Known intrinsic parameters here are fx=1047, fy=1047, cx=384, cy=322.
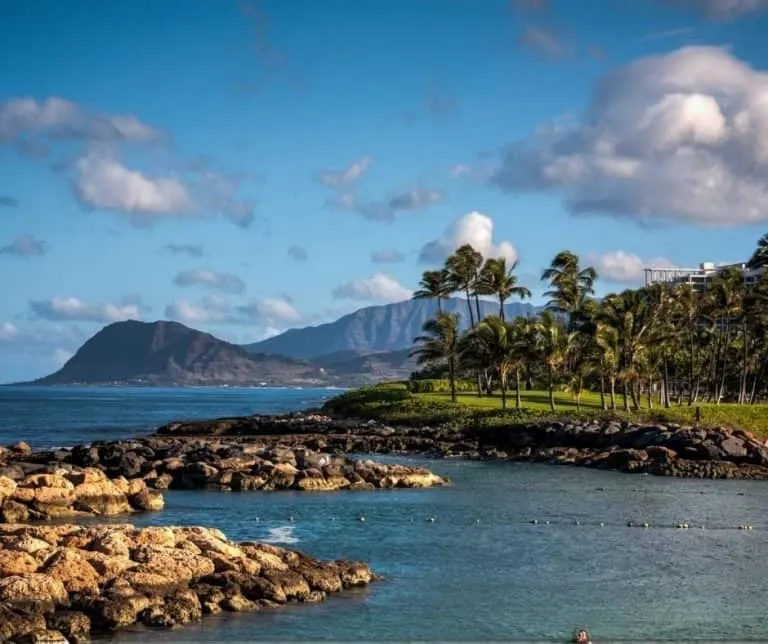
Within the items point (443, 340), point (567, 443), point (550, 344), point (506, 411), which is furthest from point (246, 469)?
point (443, 340)

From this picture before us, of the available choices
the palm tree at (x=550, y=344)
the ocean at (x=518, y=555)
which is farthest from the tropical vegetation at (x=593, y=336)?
the ocean at (x=518, y=555)

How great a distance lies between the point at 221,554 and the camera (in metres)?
28.2

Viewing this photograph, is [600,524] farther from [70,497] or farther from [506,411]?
[506,411]

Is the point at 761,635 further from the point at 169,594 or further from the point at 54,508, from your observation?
the point at 54,508

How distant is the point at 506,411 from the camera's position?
287 feet

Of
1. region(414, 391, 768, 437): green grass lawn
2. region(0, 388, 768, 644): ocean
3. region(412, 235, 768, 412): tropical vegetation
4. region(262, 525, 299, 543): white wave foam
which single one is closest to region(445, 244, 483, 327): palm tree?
region(412, 235, 768, 412): tropical vegetation

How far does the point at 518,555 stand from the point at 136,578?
14442mm

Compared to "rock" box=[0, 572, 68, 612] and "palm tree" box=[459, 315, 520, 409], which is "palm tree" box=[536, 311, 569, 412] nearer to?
"palm tree" box=[459, 315, 520, 409]

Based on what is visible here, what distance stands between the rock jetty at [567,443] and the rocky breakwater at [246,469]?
47.5ft

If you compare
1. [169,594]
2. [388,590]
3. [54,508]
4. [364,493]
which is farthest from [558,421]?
[169,594]

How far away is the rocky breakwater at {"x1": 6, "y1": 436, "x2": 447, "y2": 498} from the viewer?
53.6 metres

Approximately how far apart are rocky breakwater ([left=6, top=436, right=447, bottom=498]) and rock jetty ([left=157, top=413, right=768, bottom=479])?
14.5 metres

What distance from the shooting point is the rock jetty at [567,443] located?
64062mm

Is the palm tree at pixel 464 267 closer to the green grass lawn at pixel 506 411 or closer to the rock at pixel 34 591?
the green grass lawn at pixel 506 411
